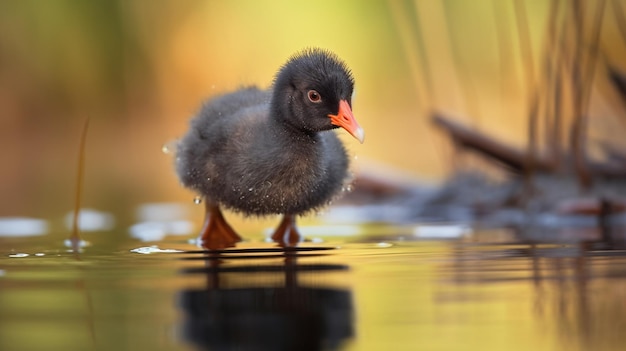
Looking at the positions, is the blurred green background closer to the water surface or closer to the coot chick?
the coot chick

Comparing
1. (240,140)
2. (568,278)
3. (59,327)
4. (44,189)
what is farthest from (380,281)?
(44,189)

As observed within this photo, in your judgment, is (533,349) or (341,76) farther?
(341,76)

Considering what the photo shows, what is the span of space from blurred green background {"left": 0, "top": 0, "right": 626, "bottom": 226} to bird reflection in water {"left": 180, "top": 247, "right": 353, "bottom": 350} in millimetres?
8718

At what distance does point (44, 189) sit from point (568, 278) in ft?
27.3

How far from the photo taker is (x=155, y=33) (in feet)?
53.6

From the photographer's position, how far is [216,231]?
→ 6.79m

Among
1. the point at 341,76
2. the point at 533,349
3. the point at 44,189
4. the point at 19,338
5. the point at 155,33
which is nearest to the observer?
the point at 533,349

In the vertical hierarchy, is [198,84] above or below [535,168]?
above

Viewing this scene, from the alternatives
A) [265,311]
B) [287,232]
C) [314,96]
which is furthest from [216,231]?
[265,311]

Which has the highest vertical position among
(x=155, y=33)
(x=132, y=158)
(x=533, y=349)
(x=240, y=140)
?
(x=155, y=33)

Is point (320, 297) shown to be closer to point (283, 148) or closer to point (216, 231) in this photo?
point (283, 148)

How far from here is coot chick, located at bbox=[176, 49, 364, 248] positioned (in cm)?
589

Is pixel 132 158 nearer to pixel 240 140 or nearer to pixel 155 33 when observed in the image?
pixel 155 33

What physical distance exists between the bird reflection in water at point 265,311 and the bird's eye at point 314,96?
1.16 meters
